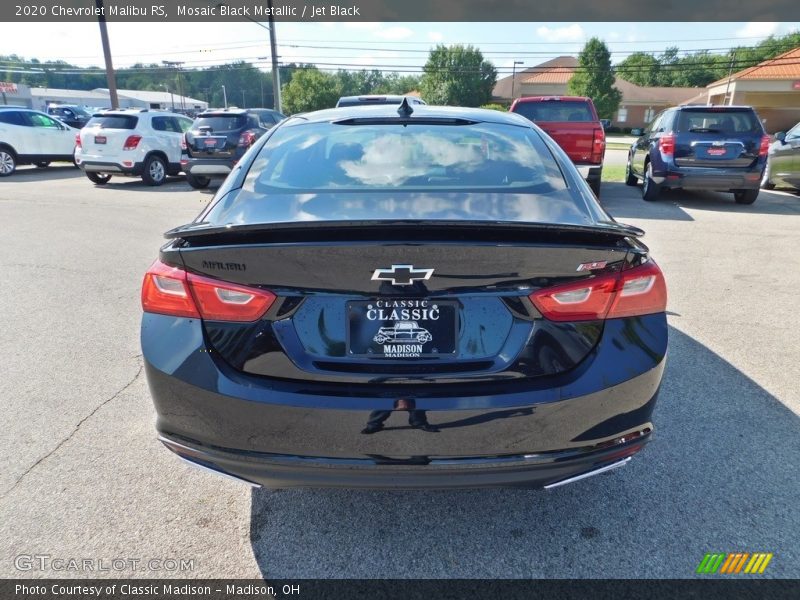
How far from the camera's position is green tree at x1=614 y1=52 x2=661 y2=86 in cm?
9194

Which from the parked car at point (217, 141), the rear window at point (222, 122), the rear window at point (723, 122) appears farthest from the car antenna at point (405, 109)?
the rear window at point (222, 122)

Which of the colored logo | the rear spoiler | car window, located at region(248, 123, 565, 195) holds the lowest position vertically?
the colored logo

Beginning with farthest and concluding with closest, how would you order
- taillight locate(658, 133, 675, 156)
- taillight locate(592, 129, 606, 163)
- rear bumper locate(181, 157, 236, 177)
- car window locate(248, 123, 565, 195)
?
rear bumper locate(181, 157, 236, 177)
taillight locate(592, 129, 606, 163)
taillight locate(658, 133, 675, 156)
car window locate(248, 123, 565, 195)

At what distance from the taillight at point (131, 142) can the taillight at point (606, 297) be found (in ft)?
46.9

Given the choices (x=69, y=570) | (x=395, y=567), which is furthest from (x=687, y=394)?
(x=69, y=570)

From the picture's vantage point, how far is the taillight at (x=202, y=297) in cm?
183

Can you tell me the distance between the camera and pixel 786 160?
11.9 meters

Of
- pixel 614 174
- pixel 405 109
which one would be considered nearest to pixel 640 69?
pixel 614 174

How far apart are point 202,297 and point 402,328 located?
2.27ft

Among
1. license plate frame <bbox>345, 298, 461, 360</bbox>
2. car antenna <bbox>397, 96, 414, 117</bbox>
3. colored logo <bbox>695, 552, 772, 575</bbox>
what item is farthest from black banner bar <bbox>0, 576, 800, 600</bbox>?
car antenna <bbox>397, 96, 414, 117</bbox>

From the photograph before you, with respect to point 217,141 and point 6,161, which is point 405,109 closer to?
point 217,141

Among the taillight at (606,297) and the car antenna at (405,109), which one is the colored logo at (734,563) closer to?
the taillight at (606,297)

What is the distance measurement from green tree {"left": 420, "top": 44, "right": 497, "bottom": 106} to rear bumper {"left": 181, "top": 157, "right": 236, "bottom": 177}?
219 ft

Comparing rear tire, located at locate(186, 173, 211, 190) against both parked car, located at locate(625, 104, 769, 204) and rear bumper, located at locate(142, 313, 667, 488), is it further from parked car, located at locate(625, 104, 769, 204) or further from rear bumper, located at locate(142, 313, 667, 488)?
rear bumper, located at locate(142, 313, 667, 488)
